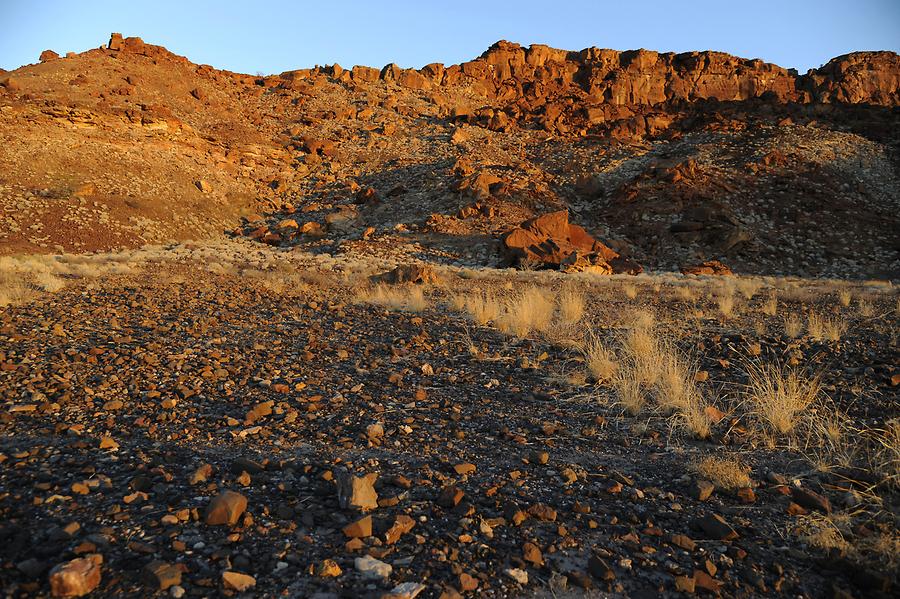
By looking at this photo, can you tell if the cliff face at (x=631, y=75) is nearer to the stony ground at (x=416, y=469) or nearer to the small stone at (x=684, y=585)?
the stony ground at (x=416, y=469)

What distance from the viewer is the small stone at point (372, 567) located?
7.26ft

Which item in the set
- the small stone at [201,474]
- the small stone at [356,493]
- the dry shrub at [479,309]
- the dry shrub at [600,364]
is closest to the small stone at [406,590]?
the small stone at [356,493]

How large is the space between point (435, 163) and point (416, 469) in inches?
1349

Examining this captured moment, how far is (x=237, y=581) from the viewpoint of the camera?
2.07m

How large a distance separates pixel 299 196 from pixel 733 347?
31.8 meters

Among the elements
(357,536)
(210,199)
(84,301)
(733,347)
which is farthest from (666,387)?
(210,199)

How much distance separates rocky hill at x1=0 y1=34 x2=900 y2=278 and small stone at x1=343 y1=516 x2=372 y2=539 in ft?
69.7

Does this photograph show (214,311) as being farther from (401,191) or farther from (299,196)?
(299,196)

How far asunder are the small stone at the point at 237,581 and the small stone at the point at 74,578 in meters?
0.49

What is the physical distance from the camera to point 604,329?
781 centimetres

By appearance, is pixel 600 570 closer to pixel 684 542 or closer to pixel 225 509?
pixel 684 542

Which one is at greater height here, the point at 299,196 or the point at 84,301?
the point at 299,196

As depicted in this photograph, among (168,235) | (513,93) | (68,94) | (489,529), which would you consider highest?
(513,93)

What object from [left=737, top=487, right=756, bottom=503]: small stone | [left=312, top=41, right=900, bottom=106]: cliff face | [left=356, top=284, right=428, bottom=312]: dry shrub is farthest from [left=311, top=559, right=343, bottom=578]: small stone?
[left=312, top=41, right=900, bottom=106]: cliff face
